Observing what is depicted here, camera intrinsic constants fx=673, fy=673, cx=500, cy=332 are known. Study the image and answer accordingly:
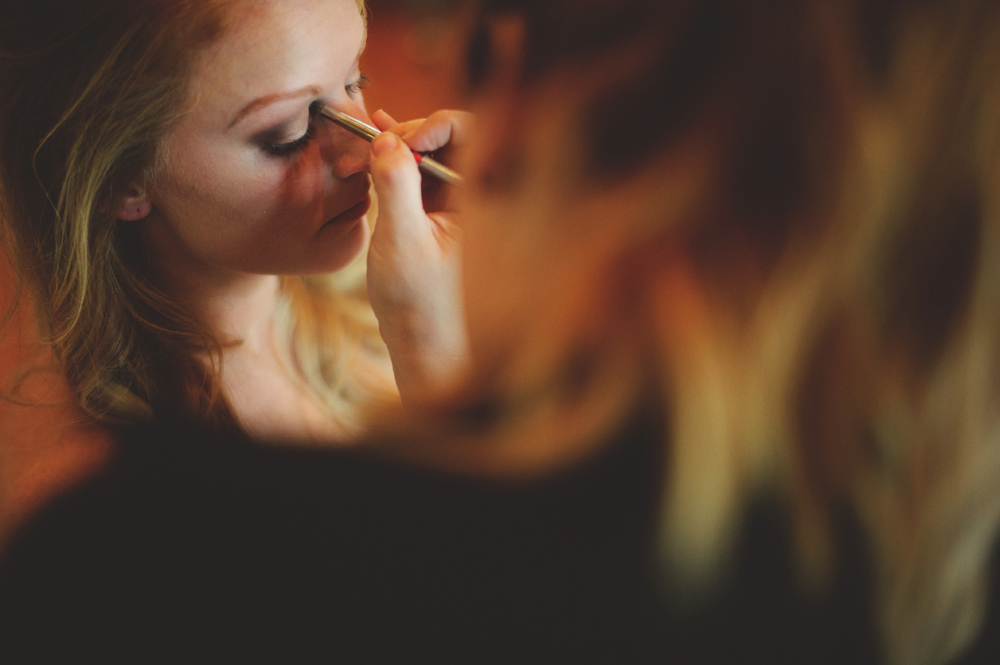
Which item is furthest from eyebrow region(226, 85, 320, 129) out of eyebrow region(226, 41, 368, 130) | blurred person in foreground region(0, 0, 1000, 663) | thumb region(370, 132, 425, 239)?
blurred person in foreground region(0, 0, 1000, 663)

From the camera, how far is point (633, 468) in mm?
381

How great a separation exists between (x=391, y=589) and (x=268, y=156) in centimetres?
48

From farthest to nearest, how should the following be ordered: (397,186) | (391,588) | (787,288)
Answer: (397,186), (391,588), (787,288)

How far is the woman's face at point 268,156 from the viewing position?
0.65 m

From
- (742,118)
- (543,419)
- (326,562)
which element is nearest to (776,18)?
(742,118)

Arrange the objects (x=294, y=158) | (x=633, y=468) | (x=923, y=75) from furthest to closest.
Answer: (x=294, y=158) < (x=633, y=468) < (x=923, y=75)

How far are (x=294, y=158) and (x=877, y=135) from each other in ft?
1.91

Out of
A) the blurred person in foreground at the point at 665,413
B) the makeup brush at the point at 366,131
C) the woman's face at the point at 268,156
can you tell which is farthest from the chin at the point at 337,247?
the blurred person in foreground at the point at 665,413

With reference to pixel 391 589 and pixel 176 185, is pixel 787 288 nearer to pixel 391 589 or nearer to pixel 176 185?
pixel 391 589

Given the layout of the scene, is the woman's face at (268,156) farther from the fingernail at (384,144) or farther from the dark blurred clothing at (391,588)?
the dark blurred clothing at (391,588)

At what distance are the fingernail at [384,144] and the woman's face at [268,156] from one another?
0.08 metres

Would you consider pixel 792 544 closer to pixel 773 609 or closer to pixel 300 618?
pixel 773 609

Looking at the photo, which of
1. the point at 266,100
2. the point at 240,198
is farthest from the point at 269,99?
the point at 240,198

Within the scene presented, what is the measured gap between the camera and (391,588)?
1.42 ft
